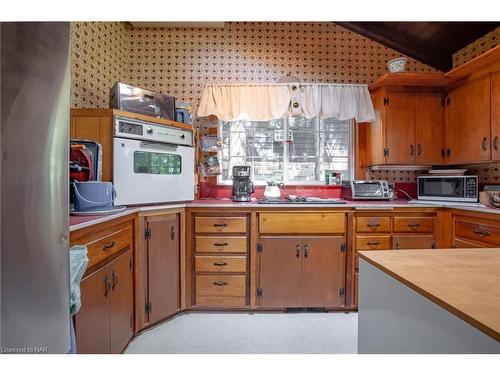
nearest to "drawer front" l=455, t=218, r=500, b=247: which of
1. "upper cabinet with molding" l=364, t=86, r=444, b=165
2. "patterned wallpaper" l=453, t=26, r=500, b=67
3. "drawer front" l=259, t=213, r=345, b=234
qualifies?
"upper cabinet with molding" l=364, t=86, r=444, b=165

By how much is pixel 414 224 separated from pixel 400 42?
2.02 m

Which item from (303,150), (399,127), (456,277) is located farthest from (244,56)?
(456,277)

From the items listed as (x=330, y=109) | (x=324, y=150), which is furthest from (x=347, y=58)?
(x=324, y=150)

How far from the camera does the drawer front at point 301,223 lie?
7.66ft

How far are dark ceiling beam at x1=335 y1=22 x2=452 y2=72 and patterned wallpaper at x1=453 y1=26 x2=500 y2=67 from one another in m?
0.11

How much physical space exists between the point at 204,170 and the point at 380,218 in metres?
1.78

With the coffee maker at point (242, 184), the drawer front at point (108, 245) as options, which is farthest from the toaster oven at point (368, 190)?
the drawer front at point (108, 245)

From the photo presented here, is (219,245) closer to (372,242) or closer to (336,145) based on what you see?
(372,242)

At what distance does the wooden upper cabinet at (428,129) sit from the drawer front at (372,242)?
98cm

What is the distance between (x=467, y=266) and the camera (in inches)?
33.2

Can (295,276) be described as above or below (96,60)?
below

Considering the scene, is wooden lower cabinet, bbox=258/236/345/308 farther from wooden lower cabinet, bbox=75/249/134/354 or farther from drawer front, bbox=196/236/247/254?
wooden lower cabinet, bbox=75/249/134/354

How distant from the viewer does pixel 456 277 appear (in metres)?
0.75

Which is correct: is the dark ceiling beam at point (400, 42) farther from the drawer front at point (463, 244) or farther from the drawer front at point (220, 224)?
the drawer front at point (220, 224)
